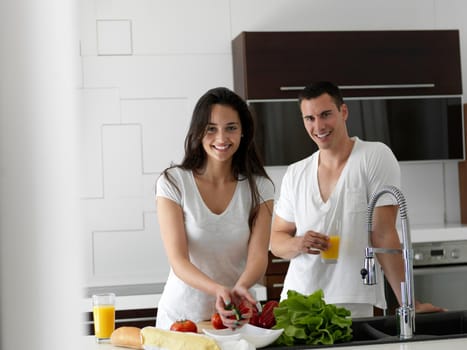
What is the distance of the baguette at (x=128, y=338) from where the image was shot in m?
1.54

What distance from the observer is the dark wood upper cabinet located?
337cm

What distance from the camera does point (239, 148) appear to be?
2.00m

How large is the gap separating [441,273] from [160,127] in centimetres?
147

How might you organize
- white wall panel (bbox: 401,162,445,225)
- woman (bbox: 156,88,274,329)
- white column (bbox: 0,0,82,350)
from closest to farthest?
white column (bbox: 0,0,82,350)
woman (bbox: 156,88,274,329)
white wall panel (bbox: 401,162,445,225)

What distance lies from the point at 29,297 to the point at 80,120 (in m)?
0.03

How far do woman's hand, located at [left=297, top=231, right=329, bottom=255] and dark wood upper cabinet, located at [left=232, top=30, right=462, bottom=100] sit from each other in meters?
1.40

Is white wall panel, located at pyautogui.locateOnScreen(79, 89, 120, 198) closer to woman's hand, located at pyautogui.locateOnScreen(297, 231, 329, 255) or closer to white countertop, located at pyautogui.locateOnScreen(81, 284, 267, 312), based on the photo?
white countertop, located at pyautogui.locateOnScreen(81, 284, 267, 312)

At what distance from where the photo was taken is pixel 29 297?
138 millimetres

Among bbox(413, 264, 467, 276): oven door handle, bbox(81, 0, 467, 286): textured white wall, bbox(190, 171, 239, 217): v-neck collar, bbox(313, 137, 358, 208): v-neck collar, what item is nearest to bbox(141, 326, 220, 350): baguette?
bbox(190, 171, 239, 217): v-neck collar

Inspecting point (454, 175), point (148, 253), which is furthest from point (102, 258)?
point (454, 175)

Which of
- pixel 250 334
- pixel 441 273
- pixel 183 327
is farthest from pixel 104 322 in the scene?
pixel 441 273

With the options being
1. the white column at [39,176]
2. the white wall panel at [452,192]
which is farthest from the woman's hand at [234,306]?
the white wall panel at [452,192]

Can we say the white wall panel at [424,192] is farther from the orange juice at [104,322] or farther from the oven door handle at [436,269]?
the orange juice at [104,322]

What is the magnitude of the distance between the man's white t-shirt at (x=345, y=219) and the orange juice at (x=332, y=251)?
24 millimetres
